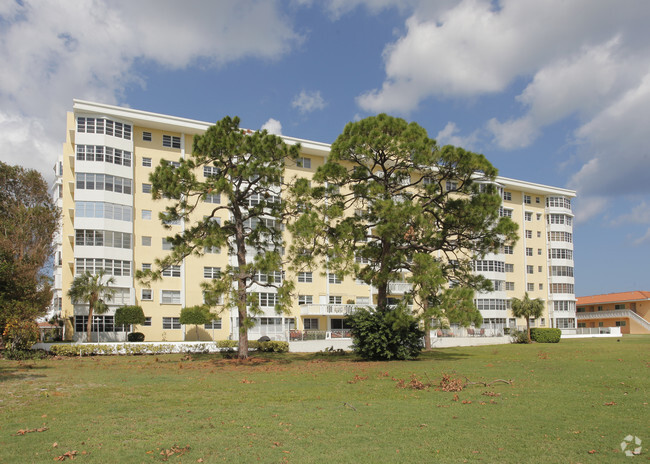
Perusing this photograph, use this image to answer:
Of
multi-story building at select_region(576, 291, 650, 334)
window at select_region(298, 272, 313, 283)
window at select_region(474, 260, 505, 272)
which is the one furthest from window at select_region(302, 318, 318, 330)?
multi-story building at select_region(576, 291, 650, 334)

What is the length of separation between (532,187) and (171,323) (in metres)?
54.5

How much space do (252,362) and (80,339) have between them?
24.9 m

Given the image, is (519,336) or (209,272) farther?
(209,272)

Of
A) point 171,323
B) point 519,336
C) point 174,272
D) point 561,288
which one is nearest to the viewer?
point 171,323

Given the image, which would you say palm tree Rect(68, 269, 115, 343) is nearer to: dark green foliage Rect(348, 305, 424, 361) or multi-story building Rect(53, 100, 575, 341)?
multi-story building Rect(53, 100, 575, 341)

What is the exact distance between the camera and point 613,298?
88500mm

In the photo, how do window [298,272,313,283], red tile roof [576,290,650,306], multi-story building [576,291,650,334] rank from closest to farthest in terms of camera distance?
window [298,272,313,283]
multi-story building [576,291,650,334]
red tile roof [576,290,650,306]

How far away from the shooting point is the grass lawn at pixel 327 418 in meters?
8.14

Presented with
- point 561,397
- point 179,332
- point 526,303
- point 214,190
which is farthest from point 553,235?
point 561,397

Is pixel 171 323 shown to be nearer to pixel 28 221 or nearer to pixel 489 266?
pixel 28 221

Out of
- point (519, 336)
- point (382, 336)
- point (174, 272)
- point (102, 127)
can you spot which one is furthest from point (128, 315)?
point (519, 336)

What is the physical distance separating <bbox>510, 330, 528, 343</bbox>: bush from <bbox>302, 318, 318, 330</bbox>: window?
20.5m

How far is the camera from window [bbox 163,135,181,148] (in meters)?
53.8

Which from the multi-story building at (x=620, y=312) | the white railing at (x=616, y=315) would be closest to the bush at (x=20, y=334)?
the multi-story building at (x=620, y=312)
